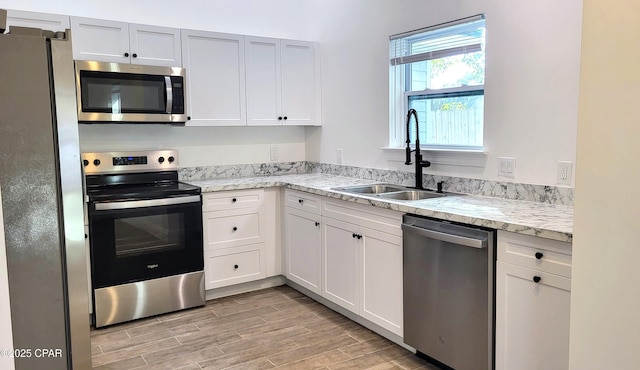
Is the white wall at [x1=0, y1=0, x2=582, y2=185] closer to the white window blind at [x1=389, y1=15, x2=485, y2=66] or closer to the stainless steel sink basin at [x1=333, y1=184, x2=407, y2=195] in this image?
the white window blind at [x1=389, y1=15, x2=485, y2=66]

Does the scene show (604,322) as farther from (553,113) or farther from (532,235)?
(553,113)

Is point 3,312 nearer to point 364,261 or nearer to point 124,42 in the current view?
point 364,261

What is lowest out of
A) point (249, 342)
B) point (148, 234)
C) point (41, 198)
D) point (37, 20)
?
point (249, 342)

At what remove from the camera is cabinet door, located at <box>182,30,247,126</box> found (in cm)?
386

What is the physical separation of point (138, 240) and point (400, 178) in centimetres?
190

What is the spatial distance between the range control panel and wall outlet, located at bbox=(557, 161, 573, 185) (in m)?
2.85

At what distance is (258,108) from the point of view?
421 centimetres

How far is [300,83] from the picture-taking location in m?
4.41

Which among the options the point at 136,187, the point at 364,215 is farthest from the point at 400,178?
the point at 136,187

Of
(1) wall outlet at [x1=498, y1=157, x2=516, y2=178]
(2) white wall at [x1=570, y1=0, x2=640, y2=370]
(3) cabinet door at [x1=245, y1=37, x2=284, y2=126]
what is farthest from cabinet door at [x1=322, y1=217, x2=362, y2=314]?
(2) white wall at [x1=570, y1=0, x2=640, y2=370]

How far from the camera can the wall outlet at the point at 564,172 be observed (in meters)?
2.58

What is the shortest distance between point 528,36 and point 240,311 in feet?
8.57

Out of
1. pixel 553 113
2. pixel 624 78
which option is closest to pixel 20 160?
pixel 624 78

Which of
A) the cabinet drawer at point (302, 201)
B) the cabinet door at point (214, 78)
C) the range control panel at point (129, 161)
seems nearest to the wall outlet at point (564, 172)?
the cabinet drawer at point (302, 201)
